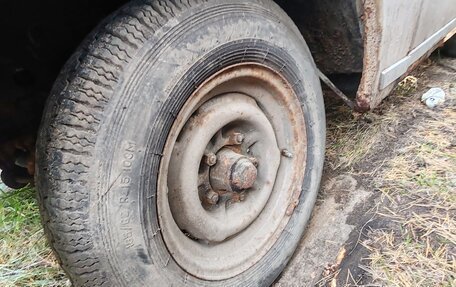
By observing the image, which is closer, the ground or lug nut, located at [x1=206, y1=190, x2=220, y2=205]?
lug nut, located at [x1=206, y1=190, x2=220, y2=205]

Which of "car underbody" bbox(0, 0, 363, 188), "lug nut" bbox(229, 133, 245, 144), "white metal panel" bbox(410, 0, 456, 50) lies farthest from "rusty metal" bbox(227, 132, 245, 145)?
"white metal panel" bbox(410, 0, 456, 50)

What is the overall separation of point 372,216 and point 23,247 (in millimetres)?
1536

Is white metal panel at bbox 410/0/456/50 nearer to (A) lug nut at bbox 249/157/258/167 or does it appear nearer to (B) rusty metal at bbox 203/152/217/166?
(A) lug nut at bbox 249/157/258/167

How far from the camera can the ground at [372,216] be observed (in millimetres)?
1763

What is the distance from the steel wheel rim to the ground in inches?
11.4

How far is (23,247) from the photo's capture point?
6.64ft

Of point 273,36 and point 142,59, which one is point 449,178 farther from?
point 142,59

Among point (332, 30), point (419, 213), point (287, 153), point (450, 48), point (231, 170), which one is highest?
point (332, 30)

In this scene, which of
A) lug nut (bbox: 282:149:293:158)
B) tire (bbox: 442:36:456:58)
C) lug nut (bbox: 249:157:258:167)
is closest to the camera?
lug nut (bbox: 249:157:258:167)

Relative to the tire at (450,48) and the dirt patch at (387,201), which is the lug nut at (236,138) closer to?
the dirt patch at (387,201)

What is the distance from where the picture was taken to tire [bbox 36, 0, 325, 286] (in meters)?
1.21

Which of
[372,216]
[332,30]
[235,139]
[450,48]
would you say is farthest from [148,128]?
[450,48]

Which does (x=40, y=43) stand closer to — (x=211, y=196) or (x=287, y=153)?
(x=211, y=196)

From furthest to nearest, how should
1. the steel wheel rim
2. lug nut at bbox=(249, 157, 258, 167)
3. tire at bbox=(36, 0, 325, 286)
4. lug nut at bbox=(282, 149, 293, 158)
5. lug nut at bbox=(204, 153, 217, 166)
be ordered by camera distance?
1. lug nut at bbox=(282, 149, 293, 158)
2. lug nut at bbox=(249, 157, 258, 167)
3. lug nut at bbox=(204, 153, 217, 166)
4. the steel wheel rim
5. tire at bbox=(36, 0, 325, 286)
